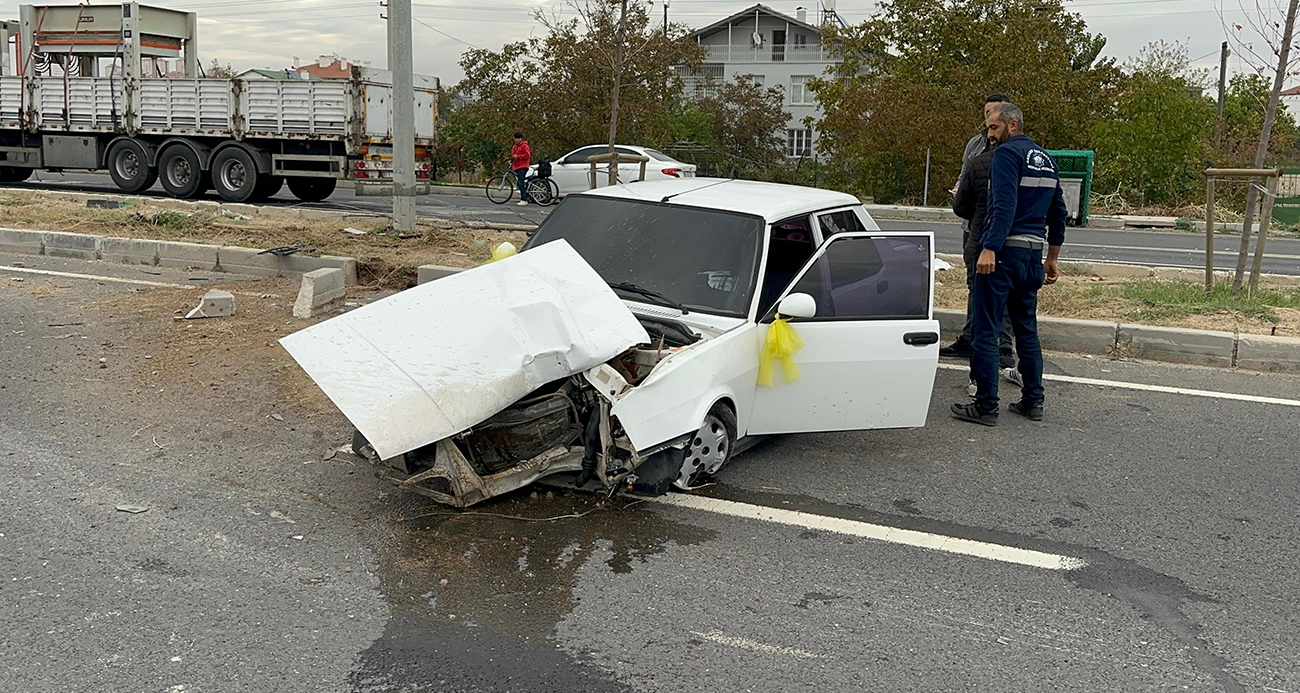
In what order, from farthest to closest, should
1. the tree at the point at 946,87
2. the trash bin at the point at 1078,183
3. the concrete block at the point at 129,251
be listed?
the tree at the point at 946,87 < the trash bin at the point at 1078,183 < the concrete block at the point at 129,251

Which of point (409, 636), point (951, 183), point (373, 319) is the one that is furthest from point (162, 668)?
point (951, 183)

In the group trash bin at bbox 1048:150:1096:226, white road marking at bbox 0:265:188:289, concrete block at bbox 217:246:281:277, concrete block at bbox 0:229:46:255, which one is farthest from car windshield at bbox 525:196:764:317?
trash bin at bbox 1048:150:1096:226

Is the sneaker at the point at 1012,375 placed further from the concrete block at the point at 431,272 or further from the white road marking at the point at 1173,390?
the concrete block at the point at 431,272

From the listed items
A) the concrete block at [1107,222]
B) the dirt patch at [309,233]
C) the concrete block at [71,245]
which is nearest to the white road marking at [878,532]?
the dirt patch at [309,233]

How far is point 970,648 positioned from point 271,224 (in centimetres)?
1207

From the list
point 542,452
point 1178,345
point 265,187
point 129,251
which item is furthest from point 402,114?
point 542,452

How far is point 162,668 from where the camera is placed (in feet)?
11.5

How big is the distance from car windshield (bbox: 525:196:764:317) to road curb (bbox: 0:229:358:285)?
4969 millimetres

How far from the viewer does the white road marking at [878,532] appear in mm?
4598

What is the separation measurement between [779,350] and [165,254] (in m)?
8.47

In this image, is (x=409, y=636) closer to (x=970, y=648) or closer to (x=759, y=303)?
(x=970, y=648)

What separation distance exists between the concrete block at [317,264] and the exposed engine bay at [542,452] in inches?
245

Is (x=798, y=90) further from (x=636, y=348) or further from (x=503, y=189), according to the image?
(x=636, y=348)

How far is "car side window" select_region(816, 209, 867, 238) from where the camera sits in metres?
6.43
